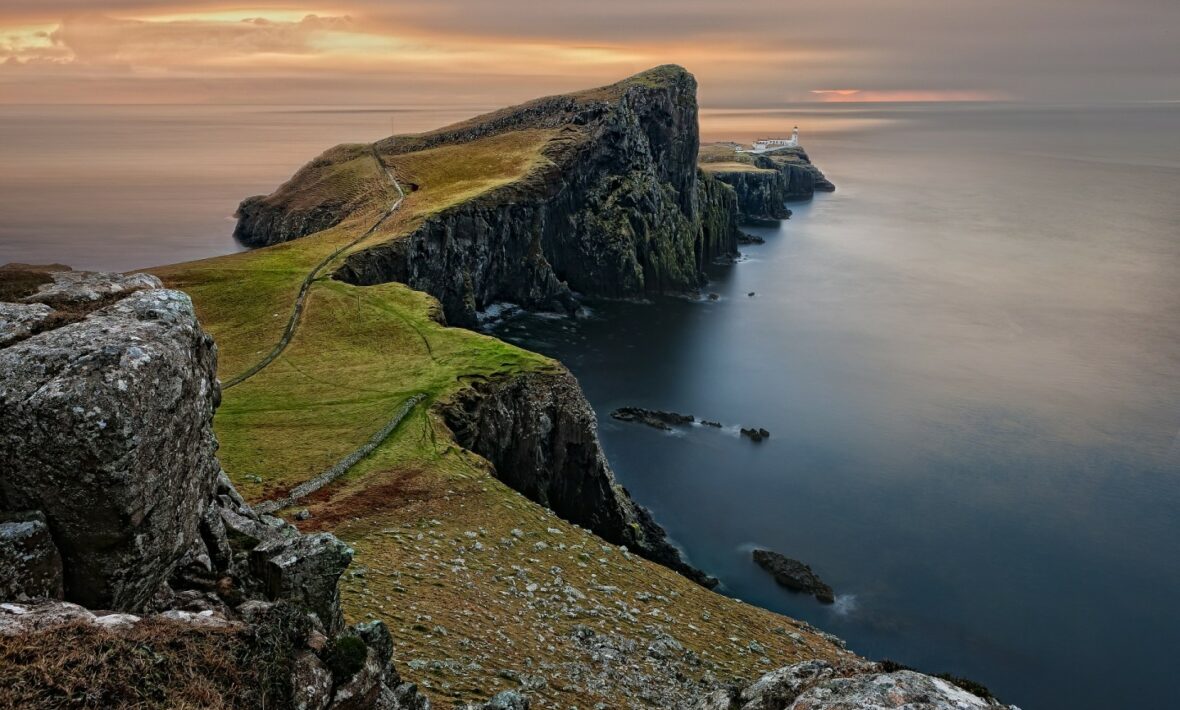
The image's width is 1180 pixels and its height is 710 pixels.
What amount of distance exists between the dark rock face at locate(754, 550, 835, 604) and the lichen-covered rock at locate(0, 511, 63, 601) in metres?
58.9

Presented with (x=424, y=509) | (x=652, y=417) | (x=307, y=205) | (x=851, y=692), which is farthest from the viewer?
(x=307, y=205)

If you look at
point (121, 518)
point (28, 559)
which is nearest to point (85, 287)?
point (121, 518)

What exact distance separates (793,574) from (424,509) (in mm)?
35880

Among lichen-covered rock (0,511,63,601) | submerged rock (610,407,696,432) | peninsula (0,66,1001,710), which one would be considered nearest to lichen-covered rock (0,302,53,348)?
peninsula (0,66,1001,710)

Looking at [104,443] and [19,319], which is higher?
[19,319]

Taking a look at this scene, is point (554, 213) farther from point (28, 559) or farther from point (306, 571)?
point (28, 559)

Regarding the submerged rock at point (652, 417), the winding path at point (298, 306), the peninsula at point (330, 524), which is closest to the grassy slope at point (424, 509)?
the peninsula at point (330, 524)

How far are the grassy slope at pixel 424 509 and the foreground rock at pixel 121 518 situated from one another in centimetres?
949

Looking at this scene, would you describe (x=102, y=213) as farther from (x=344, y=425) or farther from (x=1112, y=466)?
(x=1112, y=466)

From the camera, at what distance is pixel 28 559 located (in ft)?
50.6

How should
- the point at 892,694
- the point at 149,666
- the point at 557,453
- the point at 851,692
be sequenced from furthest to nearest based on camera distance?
1. the point at 557,453
2. the point at 851,692
3. the point at 892,694
4. the point at 149,666

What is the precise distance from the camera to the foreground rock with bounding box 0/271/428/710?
15055mm

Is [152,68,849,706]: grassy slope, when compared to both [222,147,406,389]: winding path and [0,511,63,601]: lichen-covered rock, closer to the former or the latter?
[222,147,406,389]: winding path

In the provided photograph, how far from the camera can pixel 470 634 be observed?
30.6 metres
